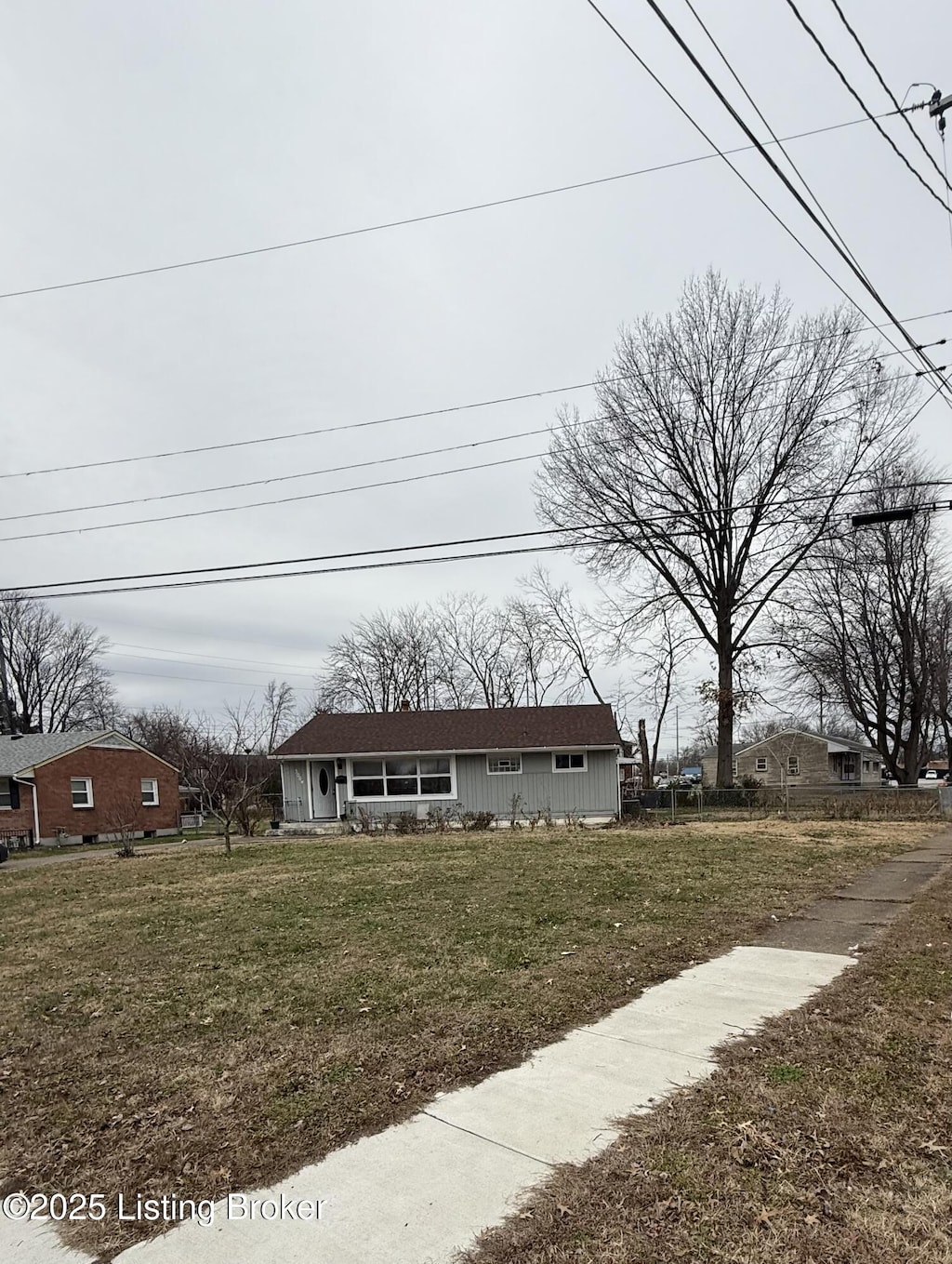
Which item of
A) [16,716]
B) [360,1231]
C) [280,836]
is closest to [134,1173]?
[360,1231]

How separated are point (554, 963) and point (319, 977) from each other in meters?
1.91

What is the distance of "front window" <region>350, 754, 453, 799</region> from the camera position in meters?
25.3

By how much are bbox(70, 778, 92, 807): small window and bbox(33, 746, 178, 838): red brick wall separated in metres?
0.13

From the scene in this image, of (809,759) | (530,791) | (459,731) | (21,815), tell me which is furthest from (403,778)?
(809,759)

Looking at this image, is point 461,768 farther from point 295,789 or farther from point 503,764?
point 295,789

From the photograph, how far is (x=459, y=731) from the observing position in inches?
1022

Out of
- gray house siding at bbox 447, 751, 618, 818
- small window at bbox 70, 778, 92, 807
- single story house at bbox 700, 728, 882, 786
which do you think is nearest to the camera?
gray house siding at bbox 447, 751, 618, 818

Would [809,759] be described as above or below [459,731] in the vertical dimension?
below

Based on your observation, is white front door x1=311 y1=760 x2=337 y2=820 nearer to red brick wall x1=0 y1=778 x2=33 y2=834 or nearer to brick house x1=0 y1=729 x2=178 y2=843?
brick house x1=0 y1=729 x2=178 y2=843

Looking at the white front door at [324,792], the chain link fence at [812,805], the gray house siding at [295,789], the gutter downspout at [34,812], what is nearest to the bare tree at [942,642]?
the chain link fence at [812,805]

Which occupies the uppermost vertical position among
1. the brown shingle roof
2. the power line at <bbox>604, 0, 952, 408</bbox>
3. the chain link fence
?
the power line at <bbox>604, 0, 952, 408</bbox>

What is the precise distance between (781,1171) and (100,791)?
94.2 ft

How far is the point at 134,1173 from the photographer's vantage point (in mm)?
3371

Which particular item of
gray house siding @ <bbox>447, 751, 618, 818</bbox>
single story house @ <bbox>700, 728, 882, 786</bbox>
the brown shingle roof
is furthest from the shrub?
single story house @ <bbox>700, 728, 882, 786</bbox>
